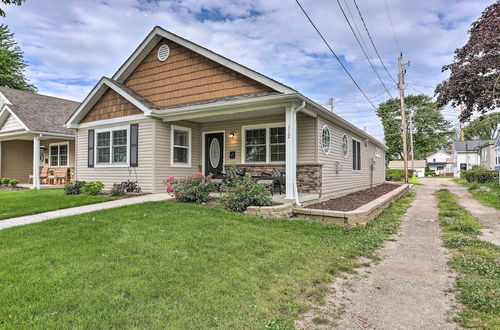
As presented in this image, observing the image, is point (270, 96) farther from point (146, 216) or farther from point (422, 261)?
point (422, 261)

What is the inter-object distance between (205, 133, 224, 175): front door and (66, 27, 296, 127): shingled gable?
5.23ft

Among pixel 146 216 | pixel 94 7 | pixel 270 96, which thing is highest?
pixel 94 7

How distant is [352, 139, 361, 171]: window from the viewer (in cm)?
1248

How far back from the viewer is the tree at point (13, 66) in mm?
26000

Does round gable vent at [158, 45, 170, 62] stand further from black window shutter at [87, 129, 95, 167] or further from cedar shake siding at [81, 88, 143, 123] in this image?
black window shutter at [87, 129, 95, 167]

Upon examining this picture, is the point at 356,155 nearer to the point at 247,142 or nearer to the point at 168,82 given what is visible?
the point at 247,142

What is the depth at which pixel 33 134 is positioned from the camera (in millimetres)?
12773

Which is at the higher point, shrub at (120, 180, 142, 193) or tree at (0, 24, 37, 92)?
tree at (0, 24, 37, 92)

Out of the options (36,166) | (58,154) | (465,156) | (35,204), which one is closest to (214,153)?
(35,204)

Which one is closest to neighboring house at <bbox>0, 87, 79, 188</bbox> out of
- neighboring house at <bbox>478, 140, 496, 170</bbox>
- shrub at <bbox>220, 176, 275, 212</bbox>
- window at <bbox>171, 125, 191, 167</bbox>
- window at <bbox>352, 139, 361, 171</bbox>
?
window at <bbox>171, 125, 191, 167</bbox>

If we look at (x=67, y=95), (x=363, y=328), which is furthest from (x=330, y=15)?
(x=67, y=95)

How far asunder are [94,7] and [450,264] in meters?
11.8

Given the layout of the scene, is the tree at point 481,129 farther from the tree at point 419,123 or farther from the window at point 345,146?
the window at point 345,146

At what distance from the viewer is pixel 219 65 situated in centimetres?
→ 935
